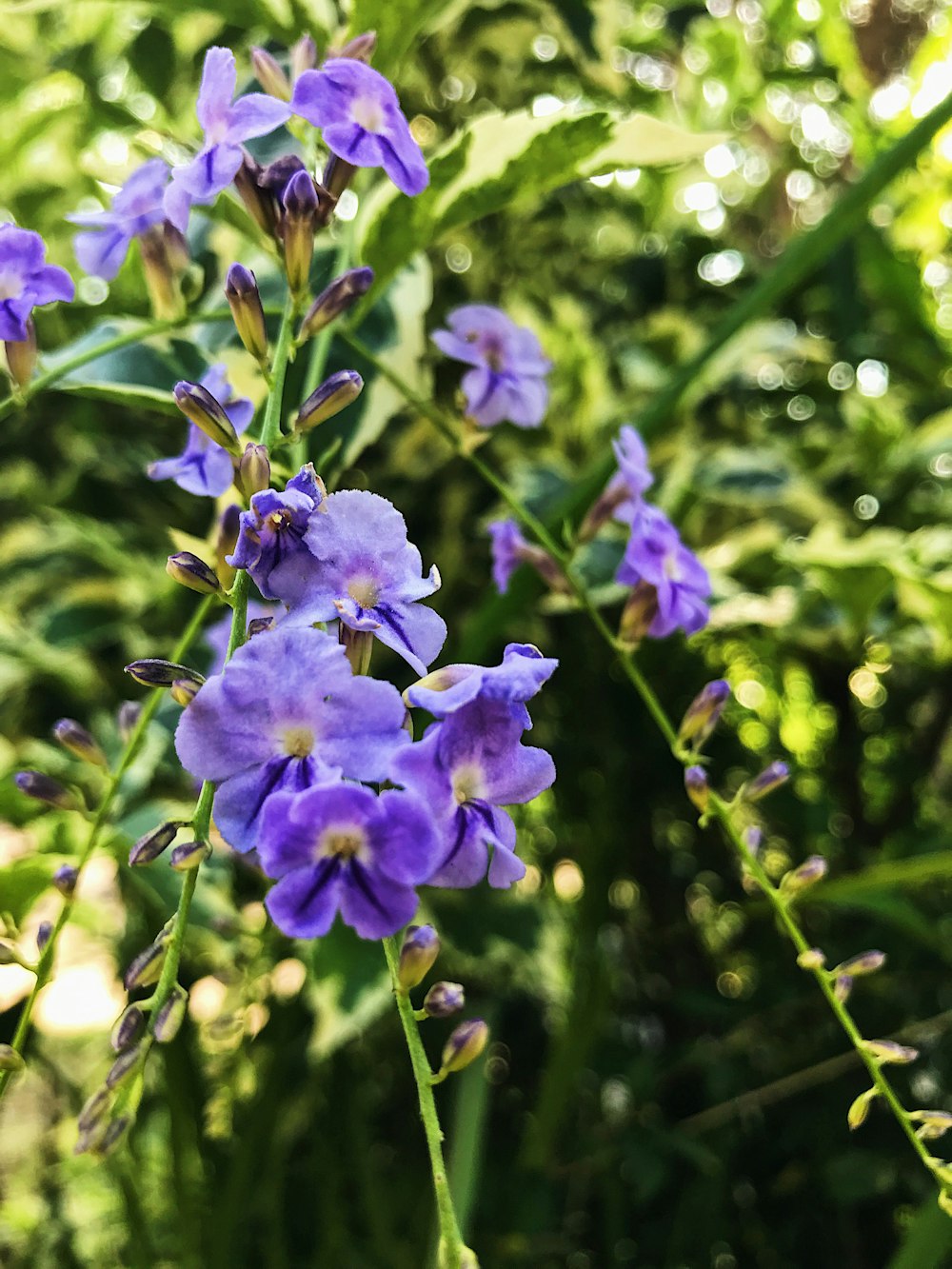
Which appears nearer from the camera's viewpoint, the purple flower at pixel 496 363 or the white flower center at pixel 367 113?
the white flower center at pixel 367 113

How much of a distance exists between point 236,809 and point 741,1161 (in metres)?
0.71

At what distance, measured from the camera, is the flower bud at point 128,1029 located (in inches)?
9.5

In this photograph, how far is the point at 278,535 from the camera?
0.28m

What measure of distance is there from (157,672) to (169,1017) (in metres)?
0.09

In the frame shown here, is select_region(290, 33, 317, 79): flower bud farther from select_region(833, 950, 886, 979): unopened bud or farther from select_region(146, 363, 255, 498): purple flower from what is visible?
select_region(833, 950, 886, 979): unopened bud

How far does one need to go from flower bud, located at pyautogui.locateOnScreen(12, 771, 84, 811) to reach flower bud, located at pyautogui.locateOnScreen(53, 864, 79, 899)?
39 mm

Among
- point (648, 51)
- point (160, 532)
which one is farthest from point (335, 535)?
point (648, 51)

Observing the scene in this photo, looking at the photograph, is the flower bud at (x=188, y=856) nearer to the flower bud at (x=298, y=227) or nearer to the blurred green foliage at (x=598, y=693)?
the flower bud at (x=298, y=227)

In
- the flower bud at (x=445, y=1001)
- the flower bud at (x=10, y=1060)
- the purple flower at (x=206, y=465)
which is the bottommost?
the flower bud at (x=445, y=1001)

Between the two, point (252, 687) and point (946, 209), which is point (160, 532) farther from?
point (946, 209)

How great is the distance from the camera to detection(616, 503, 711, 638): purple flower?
1.36ft

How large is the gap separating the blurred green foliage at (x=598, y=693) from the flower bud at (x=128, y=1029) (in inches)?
11.5

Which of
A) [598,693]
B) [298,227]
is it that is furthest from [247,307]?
[598,693]

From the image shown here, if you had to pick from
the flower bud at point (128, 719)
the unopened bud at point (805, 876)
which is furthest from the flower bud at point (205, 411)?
the unopened bud at point (805, 876)
